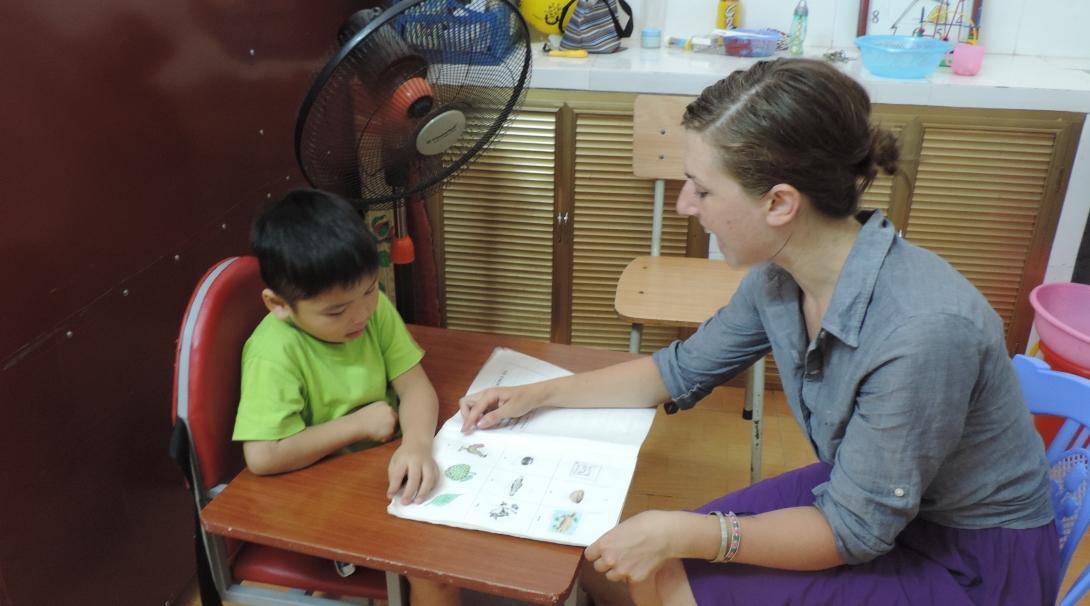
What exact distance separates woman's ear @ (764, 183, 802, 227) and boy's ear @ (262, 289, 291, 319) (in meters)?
0.66

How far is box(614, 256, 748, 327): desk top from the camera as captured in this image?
2.04 meters

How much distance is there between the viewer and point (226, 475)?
1252 mm

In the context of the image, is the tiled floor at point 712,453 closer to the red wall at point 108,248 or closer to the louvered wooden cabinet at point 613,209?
the louvered wooden cabinet at point 613,209

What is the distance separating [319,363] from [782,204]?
674 millimetres

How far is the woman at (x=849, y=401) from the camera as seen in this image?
104 cm

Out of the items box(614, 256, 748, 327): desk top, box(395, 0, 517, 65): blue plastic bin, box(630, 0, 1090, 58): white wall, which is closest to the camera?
box(395, 0, 517, 65): blue plastic bin

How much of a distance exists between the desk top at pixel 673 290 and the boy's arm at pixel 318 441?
928 mm

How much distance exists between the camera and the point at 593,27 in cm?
255

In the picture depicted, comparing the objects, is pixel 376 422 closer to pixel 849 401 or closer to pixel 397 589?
pixel 397 589

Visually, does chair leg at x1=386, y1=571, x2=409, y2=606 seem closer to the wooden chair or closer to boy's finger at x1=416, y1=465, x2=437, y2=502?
boy's finger at x1=416, y1=465, x2=437, y2=502

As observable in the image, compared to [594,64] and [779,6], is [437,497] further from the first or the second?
[779,6]

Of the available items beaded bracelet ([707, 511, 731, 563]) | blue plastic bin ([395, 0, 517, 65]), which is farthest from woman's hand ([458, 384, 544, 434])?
blue plastic bin ([395, 0, 517, 65])

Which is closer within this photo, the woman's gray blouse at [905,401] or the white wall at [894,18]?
the woman's gray blouse at [905,401]

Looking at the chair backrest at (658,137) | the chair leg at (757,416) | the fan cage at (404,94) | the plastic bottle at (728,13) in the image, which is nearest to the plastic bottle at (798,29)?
the plastic bottle at (728,13)
